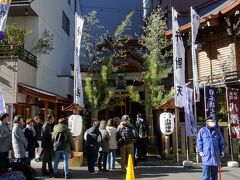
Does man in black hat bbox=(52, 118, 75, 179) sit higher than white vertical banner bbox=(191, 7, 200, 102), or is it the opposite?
white vertical banner bbox=(191, 7, 200, 102)

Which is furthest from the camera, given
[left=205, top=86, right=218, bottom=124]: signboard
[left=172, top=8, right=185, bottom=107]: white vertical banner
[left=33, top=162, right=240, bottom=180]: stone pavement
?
[left=172, top=8, right=185, bottom=107]: white vertical banner

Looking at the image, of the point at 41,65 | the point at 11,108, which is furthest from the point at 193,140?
the point at 41,65

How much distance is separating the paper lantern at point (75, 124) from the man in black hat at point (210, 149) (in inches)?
257

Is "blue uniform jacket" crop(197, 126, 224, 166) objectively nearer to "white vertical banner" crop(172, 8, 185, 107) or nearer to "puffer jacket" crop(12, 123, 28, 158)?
"white vertical banner" crop(172, 8, 185, 107)

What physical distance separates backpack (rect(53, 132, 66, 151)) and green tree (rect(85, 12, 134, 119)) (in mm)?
6390

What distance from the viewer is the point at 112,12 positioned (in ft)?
105

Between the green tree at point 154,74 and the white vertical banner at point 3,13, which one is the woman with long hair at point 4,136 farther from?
the green tree at point 154,74

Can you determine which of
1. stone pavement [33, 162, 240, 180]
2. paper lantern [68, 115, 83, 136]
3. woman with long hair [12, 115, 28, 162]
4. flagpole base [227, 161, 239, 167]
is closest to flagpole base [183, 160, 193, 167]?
stone pavement [33, 162, 240, 180]

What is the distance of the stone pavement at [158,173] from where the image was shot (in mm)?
11320

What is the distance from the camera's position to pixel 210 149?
8828 mm

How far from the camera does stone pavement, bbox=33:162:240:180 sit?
37.1 ft

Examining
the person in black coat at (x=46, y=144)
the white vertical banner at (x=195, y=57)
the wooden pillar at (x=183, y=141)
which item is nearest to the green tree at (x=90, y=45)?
the wooden pillar at (x=183, y=141)

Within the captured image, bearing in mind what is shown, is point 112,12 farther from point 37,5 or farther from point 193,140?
point 193,140

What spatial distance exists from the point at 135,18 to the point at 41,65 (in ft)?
45.3
